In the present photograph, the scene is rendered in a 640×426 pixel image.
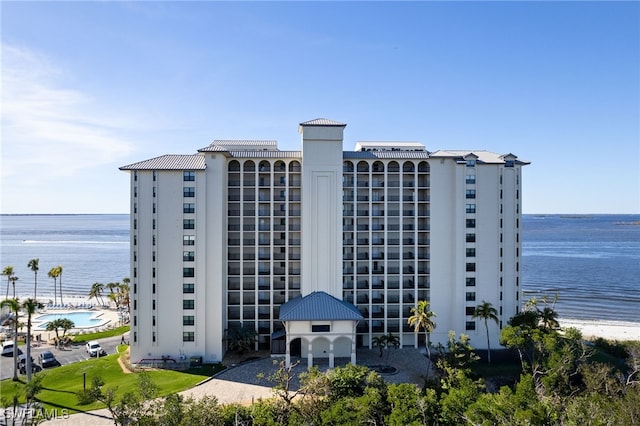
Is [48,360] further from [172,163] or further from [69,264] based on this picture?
[69,264]

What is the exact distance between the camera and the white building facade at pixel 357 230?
4147 centimetres

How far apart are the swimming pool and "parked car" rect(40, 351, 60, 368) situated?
1610 centimetres

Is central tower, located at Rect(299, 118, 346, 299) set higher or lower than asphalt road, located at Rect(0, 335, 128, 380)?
higher

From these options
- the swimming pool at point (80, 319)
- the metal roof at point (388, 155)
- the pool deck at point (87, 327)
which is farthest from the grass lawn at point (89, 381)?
the metal roof at point (388, 155)

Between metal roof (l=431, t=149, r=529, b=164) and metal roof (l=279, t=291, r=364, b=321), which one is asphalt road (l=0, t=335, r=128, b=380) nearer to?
metal roof (l=279, t=291, r=364, b=321)

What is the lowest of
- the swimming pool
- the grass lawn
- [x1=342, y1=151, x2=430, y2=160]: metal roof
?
the swimming pool

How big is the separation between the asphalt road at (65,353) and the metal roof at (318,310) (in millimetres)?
22830

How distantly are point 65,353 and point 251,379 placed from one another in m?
25.8

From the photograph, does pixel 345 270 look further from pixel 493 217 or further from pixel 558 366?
pixel 558 366

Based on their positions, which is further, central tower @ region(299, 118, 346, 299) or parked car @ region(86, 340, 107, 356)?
parked car @ region(86, 340, 107, 356)

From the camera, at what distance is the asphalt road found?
4109 centimetres

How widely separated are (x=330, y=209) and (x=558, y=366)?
2395 centimetres

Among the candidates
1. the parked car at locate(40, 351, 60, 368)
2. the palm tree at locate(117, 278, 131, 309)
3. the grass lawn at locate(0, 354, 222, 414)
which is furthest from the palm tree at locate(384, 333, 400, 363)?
the palm tree at locate(117, 278, 131, 309)

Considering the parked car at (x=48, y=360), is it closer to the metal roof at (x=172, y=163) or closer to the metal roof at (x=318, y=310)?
the metal roof at (x=172, y=163)
